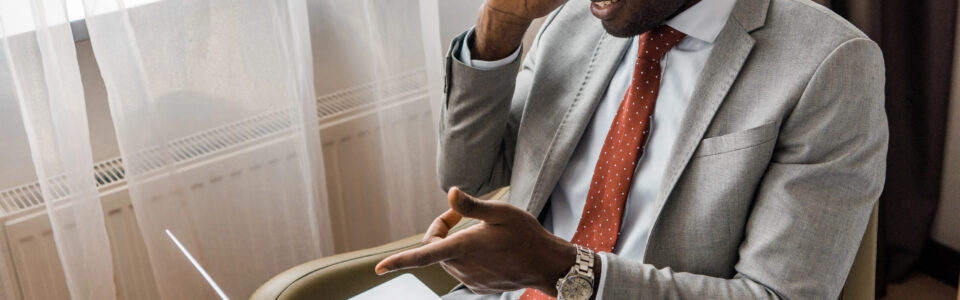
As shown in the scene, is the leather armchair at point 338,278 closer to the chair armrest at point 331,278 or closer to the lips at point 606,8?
the chair armrest at point 331,278

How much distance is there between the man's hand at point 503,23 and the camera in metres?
1.17

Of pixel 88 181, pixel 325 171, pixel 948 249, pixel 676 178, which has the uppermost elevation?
pixel 676 178

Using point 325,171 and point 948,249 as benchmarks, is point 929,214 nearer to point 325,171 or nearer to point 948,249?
point 948,249

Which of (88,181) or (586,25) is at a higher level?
(586,25)

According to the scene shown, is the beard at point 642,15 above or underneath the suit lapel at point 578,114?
above

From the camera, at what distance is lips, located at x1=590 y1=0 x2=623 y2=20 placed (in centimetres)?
111

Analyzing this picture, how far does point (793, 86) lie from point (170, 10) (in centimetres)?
108

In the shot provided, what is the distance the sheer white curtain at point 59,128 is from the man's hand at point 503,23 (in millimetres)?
714

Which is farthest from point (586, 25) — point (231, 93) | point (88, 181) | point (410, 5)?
point (88, 181)

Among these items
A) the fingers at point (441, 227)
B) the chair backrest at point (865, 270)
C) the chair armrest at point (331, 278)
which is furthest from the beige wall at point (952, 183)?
the fingers at point (441, 227)

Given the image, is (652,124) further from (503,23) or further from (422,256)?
(422,256)

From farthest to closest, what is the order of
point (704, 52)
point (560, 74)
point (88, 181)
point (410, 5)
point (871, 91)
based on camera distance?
point (410, 5), point (88, 181), point (560, 74), point (704, 52), point (871, 91)

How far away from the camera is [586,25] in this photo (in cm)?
133

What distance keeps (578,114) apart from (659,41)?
0.55 feet
